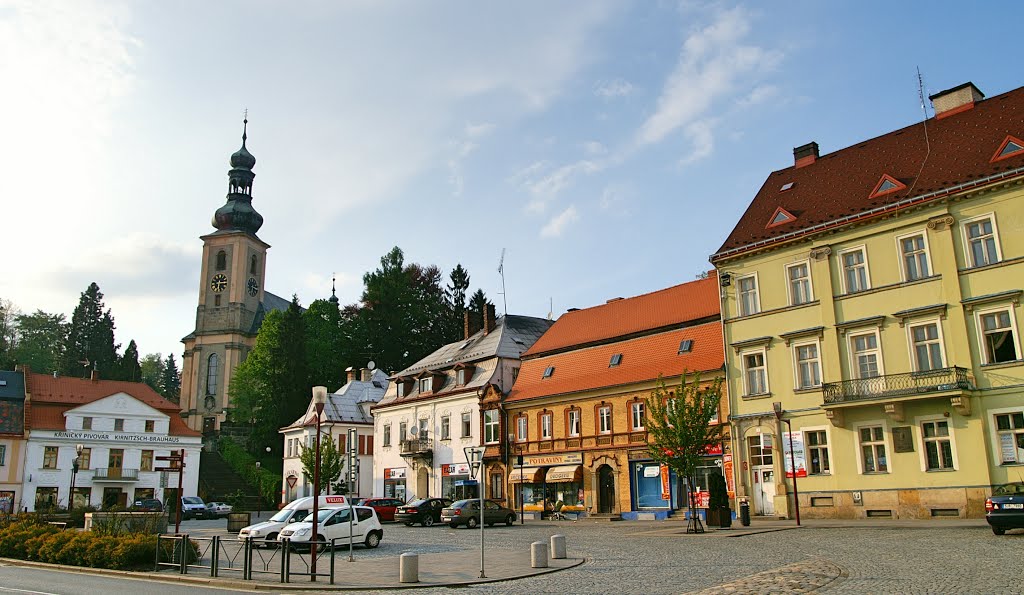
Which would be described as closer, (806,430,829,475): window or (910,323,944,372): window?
(910,323,944,372): window

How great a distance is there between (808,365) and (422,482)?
28.7 meters

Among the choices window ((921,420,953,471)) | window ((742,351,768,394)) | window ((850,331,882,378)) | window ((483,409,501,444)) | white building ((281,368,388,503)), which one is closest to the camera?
window ((921,420,953,471))

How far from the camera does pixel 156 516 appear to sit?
2473 cm

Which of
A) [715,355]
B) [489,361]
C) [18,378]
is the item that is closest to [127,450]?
[18,378]

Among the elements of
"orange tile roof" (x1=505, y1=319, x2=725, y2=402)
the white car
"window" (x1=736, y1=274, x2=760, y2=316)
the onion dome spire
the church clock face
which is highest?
the onion dome spire

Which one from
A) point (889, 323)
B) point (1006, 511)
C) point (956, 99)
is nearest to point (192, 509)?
point (889, 323)

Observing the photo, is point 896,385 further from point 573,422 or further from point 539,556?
point 573,422

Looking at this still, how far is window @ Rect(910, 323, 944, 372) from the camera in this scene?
29266mm

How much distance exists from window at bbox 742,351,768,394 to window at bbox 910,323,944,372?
624 centimetres

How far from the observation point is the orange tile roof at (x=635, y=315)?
41500 millimetres

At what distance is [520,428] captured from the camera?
155 ft

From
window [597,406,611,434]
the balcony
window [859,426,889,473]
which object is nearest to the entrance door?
window [859,426,889,473]

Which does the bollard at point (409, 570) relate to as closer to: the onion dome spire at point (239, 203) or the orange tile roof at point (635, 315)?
the orange tile roof at point (635, 315)

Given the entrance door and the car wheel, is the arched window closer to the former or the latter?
the car wheel
